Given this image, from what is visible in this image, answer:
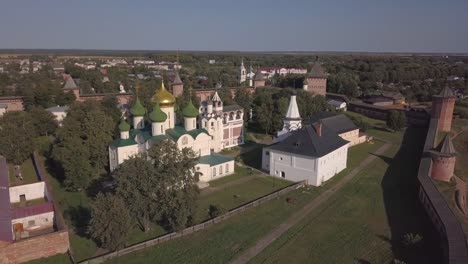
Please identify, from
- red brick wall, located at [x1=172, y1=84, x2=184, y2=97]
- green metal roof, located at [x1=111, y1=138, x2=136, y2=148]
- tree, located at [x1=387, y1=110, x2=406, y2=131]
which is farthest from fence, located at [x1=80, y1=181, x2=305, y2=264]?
red brick wall, located at [x1=172, y1=84, x2=184, y2=97]

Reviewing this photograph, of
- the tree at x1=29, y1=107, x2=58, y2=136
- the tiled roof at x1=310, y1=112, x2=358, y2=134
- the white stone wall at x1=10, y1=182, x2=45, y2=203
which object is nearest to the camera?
the white stone wall at x1=10, y1=182, x2=45, y2=203

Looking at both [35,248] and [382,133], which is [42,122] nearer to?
[35,248]

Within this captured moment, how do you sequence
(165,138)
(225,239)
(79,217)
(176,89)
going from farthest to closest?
1. (176,89)
2. (165,138)
3. (79,217)
4. (225,239)

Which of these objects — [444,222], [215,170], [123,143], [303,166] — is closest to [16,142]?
[123,143]

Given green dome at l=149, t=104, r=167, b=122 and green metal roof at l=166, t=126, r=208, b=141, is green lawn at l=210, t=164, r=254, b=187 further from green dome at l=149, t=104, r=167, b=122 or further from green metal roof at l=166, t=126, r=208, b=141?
green dome at l=149, t=104, r=167, b=122

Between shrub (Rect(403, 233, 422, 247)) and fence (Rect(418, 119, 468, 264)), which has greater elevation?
fence (Rect(418, 119, 468, 264))

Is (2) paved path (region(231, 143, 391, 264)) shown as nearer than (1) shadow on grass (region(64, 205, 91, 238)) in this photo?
Yes
